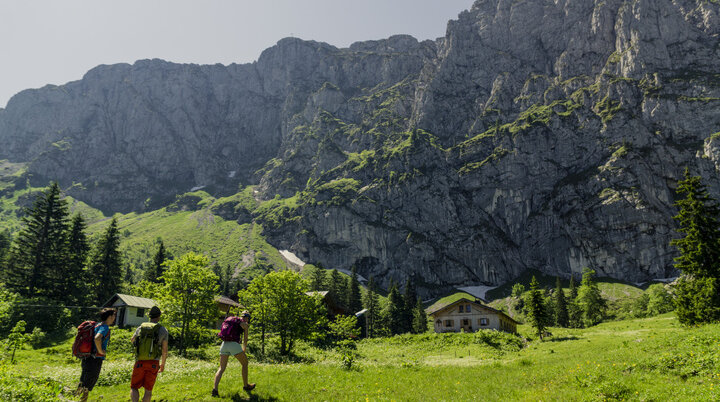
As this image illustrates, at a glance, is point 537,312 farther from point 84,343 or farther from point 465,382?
point 84,343

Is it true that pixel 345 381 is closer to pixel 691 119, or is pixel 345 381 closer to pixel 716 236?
pixel 716 236

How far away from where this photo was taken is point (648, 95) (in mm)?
195750

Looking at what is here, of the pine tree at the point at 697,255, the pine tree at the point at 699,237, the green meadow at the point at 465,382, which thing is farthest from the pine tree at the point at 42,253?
the pine tree at the point at 699,237

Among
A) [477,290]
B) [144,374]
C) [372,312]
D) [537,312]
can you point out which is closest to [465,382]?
[144,374]

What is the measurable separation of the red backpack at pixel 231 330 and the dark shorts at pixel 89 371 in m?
3.72

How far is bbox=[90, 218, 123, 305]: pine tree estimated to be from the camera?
66625 mm

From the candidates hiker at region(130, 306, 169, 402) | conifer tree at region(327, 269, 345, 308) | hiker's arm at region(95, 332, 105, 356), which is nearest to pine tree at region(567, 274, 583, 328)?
conifer tree at region(327, 269, 345, 308)

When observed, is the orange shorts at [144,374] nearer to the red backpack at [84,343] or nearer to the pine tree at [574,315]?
the red backpack at [84,343]

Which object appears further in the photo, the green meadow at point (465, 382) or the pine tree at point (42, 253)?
the pine tree at point (42, 253)

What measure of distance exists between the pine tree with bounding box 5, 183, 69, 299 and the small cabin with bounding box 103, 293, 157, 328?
838 centimetres

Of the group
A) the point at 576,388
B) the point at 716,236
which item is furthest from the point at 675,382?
the point at 716,236

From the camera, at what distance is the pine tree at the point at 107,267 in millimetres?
66625

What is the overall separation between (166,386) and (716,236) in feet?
149

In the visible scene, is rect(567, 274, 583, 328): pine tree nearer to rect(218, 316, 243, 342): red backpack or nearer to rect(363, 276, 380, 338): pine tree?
rect(363, 276, 380, 338): pine tree
